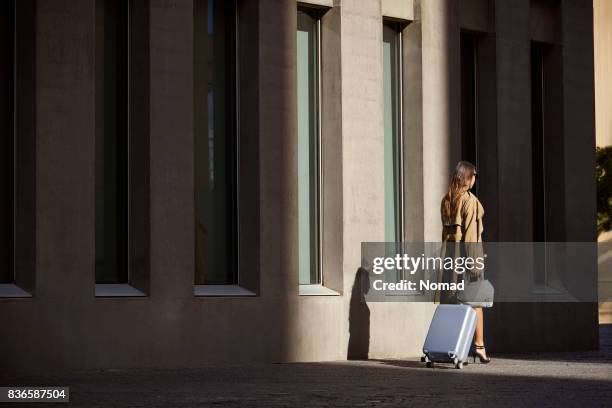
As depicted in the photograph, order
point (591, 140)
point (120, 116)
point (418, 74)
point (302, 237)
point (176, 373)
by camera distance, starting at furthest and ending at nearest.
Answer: point (591, 140) < point (418, 74) < point (302, 237) < point (120, 116) < point (176, 373)

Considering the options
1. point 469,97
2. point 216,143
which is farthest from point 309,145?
point 469,97

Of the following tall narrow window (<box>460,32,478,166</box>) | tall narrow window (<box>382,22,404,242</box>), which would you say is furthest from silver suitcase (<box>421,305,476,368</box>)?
tall narrow window (<box>460,32,478,166</box>)

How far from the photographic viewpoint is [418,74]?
18.0 metres

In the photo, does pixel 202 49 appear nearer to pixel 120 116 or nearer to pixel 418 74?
pixel 120 116

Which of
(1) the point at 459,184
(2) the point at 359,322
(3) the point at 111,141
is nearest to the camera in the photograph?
(3) the point at 111,141

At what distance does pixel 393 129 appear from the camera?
18125 mm

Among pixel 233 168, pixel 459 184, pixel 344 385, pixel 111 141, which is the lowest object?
pixel 344 385

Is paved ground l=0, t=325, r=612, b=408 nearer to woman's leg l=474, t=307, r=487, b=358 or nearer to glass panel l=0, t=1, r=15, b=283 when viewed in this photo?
woman's leg l=474, t=307, r=487, b=358

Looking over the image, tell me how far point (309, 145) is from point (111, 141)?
2.97 meters

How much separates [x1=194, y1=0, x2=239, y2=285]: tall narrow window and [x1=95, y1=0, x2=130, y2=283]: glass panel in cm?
97

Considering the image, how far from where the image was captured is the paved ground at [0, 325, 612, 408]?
1059cm

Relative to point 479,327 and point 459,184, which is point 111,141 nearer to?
point 459,184

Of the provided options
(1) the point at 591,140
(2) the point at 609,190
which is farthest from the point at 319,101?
(2) the point at 609,190

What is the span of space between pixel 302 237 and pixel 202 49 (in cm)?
273
